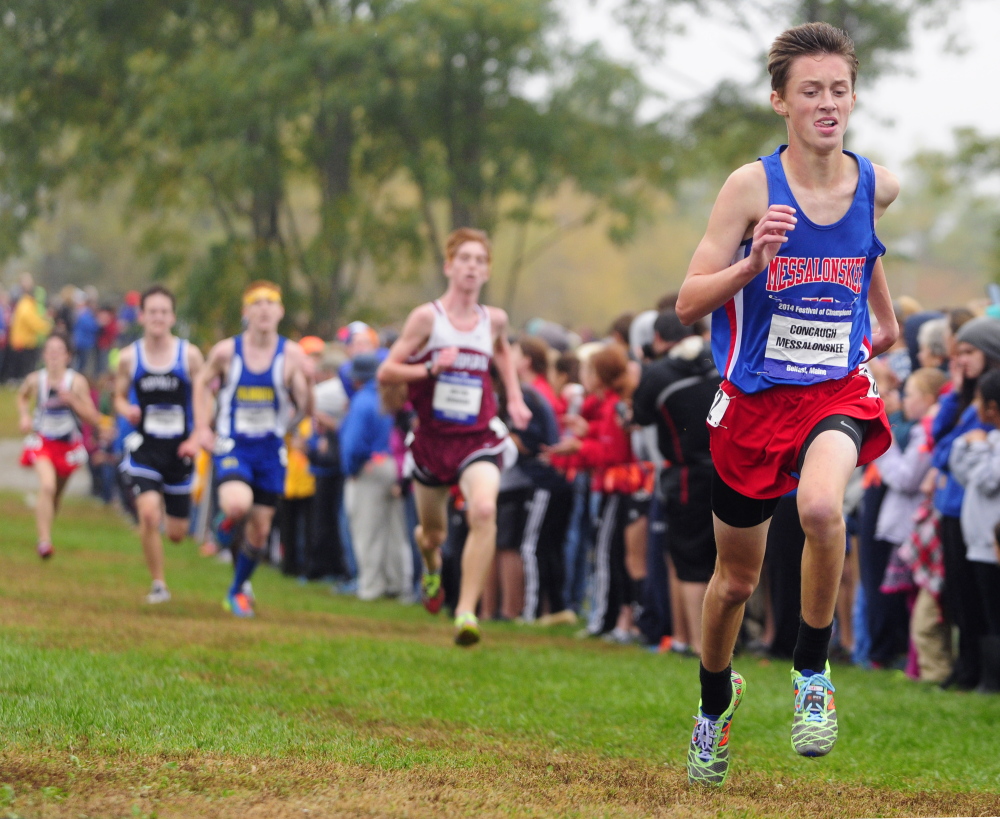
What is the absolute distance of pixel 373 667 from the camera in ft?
25.9

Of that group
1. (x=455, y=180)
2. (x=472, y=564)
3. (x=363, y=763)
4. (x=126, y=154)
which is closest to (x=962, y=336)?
(x=472, y=564)

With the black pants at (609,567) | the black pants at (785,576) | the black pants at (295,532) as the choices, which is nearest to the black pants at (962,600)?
the black pants at (785,576)

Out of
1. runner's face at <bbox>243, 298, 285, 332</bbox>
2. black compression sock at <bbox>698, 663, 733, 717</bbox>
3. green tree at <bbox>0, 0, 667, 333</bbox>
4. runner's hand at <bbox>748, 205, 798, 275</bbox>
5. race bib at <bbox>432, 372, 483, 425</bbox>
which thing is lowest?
black compression sock at <bbox>698, 663, 733, 717</bbox>

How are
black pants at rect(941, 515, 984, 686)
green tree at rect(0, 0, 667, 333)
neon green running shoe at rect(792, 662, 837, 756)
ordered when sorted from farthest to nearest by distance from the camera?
1. green tree at rect(0, 0, 667, 333)
2. black pants at rect(941, 515, 984, 686)
3. neon green running shoe at rect(792, 662, 837, 756)

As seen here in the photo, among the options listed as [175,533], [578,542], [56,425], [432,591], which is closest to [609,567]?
[578,542]

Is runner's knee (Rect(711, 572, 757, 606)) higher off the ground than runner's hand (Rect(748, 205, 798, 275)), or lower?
lower

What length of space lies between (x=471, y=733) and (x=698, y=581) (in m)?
3.50

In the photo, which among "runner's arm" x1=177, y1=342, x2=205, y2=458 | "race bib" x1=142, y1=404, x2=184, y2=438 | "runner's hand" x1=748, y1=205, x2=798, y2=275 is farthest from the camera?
"race bib" x1=142, y1=404, x2=184, y2=438

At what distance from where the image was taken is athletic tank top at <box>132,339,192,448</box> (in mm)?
10727

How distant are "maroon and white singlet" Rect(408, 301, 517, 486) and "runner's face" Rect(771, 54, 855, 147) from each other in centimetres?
443

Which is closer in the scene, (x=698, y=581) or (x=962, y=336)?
(x=962, y=336)

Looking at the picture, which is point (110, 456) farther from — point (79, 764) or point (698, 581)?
point (79, 764)

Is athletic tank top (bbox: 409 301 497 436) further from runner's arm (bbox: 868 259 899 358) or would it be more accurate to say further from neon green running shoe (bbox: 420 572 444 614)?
runner's arm (bbox: 868 259 899 358)

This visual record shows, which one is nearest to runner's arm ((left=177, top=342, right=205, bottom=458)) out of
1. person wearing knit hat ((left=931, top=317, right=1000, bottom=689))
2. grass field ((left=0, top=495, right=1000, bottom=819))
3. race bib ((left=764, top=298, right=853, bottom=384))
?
grass field ((left=0, top=495, right=1000, bottom=819))
